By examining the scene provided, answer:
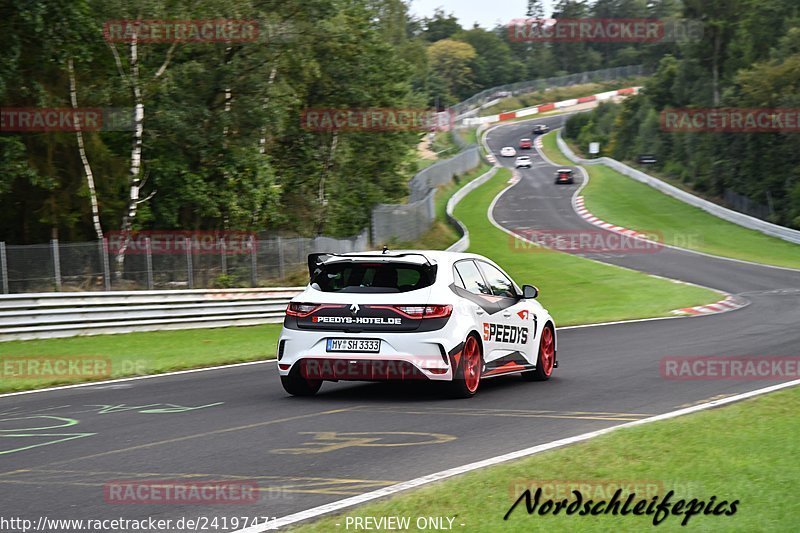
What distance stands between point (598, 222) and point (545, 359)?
Answer: 151 ft

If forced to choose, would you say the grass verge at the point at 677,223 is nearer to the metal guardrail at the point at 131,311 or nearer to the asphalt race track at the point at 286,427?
the metal guardrail at the point at 131,311

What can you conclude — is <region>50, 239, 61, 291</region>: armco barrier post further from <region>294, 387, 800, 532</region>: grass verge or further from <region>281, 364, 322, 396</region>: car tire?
<region>294, 387, 800, 532</region>: grass verge

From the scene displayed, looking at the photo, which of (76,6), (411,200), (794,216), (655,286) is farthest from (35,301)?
(794,216)

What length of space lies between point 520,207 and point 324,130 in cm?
3013

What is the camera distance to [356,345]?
10961 millimetres

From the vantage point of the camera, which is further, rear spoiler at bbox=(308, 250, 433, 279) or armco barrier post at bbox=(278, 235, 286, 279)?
armco barrier post at bbox=(278, 235, 286, 279)

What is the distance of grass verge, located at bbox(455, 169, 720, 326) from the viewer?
2817 cm

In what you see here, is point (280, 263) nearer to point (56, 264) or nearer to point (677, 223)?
point (56, 264)

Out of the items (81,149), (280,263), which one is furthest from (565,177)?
(81,149)

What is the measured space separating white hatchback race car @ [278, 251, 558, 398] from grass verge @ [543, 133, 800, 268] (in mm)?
34930

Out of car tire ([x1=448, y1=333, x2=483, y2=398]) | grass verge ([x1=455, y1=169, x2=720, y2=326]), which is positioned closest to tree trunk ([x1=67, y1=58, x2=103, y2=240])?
grass verge ([x1=455, y1=169, x2=720, y2=326])

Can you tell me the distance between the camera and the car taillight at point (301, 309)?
37.0 feet

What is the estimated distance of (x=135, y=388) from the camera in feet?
43.3

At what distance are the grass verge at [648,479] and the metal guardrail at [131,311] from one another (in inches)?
613
